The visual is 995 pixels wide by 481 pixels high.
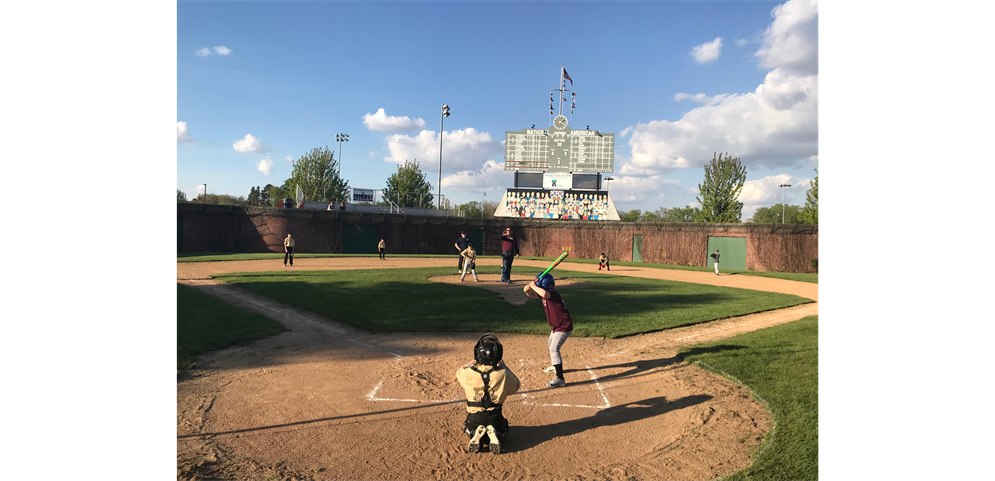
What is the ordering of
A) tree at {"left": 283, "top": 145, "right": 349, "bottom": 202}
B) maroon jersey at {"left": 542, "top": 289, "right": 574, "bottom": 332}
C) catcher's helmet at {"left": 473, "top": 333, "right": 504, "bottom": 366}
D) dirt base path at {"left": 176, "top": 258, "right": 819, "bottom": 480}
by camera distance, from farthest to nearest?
tree at {"left": 283, "top": 145, "right": 349, "bottom": 202} → maroon jersey at {"left": 542, "top": 289, "right": 574, "bottom": 332} → catcher's helmet at {"left": 473, "top": 333, "right": 504, "bottom": 366} → dirt base path at {"left": 176, "top": 258, "right": 819, "bottom": 480}

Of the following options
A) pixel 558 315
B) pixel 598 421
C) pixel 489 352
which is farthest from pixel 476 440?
pixel 558 315

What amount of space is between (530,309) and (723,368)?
6.09 meters

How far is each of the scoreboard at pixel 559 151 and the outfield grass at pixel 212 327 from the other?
46850 millimetres

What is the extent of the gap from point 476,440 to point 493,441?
0.18 m

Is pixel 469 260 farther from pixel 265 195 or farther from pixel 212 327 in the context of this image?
pixel 265 195

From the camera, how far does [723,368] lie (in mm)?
8555

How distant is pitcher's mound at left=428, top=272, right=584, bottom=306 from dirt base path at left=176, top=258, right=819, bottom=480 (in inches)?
215

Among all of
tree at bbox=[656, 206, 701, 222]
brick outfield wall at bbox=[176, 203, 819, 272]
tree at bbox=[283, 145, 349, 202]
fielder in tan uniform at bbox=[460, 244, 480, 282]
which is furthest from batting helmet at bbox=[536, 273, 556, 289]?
tree at bbox=[656, 206, 701, 222]

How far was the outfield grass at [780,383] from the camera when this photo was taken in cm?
515

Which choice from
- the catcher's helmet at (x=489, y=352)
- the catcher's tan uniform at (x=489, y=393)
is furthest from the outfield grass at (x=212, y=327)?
the catcher's helmet at (x=489, y=352)

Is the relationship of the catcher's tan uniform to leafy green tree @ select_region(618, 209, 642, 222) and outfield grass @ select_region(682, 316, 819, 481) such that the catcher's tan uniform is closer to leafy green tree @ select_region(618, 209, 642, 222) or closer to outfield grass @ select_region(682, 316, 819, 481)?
outfield grass @ select_region(682, 316, 819, 481)

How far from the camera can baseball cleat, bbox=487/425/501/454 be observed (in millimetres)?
5395

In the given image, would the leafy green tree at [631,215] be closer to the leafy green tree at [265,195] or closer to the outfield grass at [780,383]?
the leafy green tree at [265,195]
